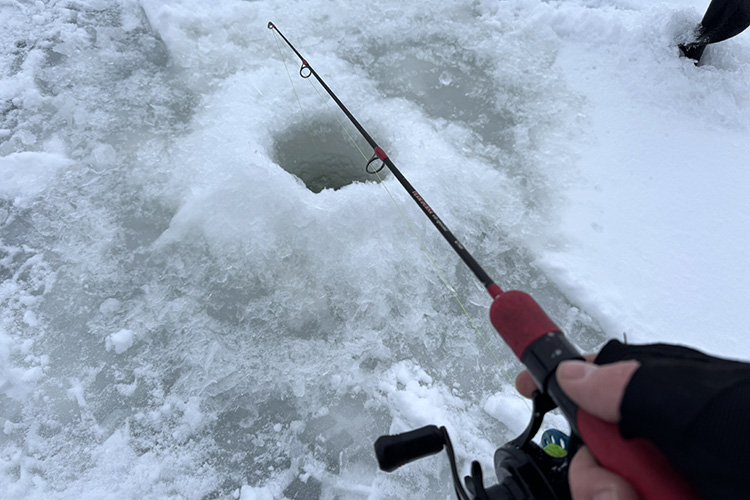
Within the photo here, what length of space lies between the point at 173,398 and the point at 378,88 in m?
2.80

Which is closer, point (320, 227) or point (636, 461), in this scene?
point (636, 461)

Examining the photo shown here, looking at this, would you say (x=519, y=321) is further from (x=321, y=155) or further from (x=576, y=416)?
(x=321, y=155)

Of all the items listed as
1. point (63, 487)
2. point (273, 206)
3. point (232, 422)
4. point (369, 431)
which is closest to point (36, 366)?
point (63, 487)

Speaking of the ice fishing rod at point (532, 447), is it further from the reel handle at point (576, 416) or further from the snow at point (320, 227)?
the snow at point (320, 227)

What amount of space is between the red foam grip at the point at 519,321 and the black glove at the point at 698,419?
0.97 ft

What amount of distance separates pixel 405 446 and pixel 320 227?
5.51 feet

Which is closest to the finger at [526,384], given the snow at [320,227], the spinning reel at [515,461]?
the spinning reel at [515,461]

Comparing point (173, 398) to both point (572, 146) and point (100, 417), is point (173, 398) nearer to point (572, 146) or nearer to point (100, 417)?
point (100, 417)

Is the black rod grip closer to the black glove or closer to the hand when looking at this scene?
the hand

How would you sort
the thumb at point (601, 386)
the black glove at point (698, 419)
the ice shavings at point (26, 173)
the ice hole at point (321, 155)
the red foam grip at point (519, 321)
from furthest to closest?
the ice hole at point (321, 155), the ice shavings at point (26, 173), the red foam grip at point (519, 321), the thumb at point (601, 386), the black glove at point (698, 419)

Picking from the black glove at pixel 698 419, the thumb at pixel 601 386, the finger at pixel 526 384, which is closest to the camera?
the black glove at pixel 698 419

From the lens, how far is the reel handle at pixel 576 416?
75 cm

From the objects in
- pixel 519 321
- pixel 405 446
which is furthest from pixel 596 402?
pixel 405 446

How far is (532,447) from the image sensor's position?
119cm
